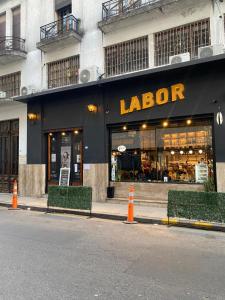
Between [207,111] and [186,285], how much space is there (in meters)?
8.40

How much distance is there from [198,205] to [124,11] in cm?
946

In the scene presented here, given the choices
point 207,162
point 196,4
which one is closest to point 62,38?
point 196,4

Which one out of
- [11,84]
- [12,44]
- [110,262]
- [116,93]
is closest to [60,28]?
[12,44]

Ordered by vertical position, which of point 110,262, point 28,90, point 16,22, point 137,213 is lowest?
point 110,262

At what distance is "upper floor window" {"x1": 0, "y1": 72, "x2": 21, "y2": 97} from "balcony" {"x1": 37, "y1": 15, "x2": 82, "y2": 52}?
2782 mm

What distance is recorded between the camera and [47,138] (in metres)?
16.5

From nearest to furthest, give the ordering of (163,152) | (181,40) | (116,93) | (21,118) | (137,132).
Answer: (181,40) < (163,152) < (137,132) < (116,93) < (21,118)

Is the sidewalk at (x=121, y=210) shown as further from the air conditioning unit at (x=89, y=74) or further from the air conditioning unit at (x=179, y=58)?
the air conditioning unit at (x=179, y=58)

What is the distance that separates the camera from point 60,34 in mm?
15328

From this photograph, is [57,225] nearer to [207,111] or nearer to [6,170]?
[207,111]

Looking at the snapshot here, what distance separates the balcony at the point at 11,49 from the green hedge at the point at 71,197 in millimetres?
9237

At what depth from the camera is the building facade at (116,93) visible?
12.1 meters

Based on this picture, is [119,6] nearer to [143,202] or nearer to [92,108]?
[92,108]

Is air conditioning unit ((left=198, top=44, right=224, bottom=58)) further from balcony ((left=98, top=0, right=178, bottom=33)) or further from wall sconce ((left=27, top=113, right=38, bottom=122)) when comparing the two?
wall sconce ((left=27, top=113, right=38, bottom=122))
